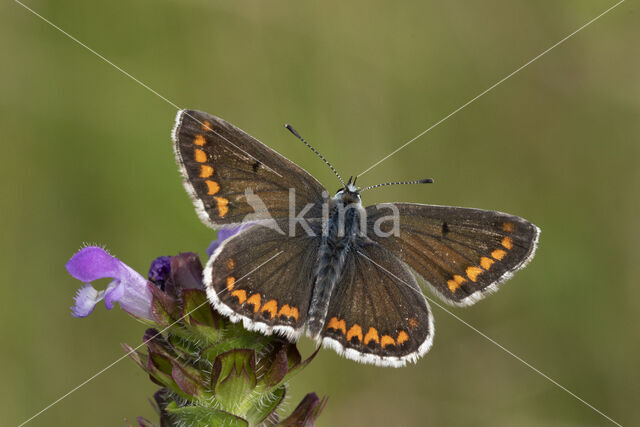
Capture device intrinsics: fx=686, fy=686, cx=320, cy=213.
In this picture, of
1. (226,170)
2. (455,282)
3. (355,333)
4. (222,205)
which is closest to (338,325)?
(355,333)

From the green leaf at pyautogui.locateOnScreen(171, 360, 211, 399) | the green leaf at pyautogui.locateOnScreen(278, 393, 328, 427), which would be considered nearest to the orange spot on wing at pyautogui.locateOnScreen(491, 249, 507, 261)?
the green leaf at pyautogui.locateOnScreen(278, 393, 328, 427)

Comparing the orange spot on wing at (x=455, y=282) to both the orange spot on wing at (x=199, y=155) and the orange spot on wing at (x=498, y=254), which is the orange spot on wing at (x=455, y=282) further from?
the orange spot on wing at (x=199, y=155)

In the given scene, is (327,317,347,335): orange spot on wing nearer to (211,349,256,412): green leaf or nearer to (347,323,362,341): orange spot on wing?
(347,323,362,341): orange spot on wing

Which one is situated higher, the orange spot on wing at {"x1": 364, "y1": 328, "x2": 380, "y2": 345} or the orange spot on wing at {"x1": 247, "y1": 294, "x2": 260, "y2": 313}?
the orange spot on wing at {"x1": 247, "y1": 294, "x2": 260, "y2": 313}

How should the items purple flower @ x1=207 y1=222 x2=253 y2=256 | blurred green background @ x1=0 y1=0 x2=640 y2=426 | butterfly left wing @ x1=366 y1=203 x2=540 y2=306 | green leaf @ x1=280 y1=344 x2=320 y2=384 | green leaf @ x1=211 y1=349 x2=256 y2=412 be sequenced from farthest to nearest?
blurred green background @ x1=0 y1=0 x2=640 y2=426 < purple flower @ x1=207 y1=222 x2=253 y2=256 < butterfly left wing @ x1=366 y1=203 x2=540 y2=306 < green leaf @ x1=280 y1=344 x2=320 y2=384 < green leaf @ x1=211 y1=349 x2=256 y2=412

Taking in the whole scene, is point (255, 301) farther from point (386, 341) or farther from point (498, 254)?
point (498, 254)

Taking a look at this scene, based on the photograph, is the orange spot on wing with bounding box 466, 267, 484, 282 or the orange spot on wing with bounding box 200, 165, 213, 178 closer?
the orange spot on wing with bounding box 200, 165, 213, 178
